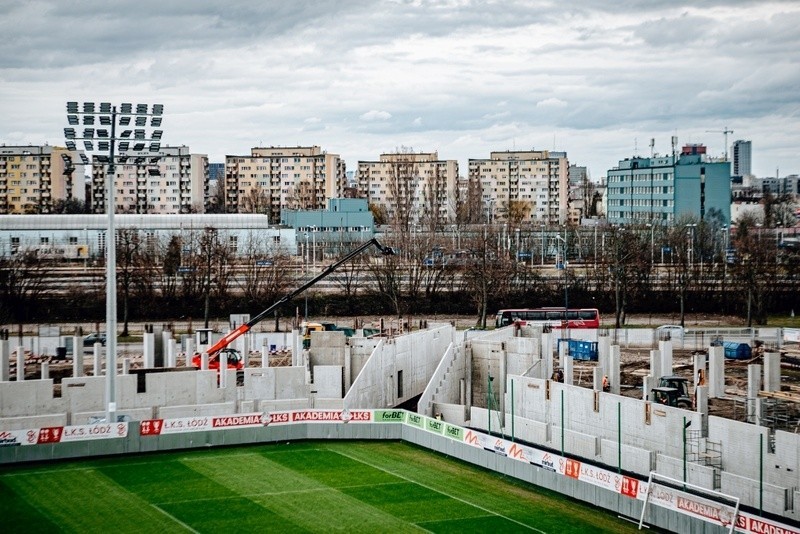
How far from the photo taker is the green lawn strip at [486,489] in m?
22.1

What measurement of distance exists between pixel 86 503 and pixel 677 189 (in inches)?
3435

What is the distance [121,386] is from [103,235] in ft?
152

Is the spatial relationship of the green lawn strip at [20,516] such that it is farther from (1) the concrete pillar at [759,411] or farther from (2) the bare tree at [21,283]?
(2) the bare tree at [21,283]

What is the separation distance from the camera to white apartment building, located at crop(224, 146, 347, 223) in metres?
126

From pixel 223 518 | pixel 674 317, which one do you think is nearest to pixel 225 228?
pixel 674 317

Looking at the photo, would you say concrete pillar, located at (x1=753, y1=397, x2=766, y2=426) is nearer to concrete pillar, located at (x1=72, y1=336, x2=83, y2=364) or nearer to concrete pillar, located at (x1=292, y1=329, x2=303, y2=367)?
concrete pillar, located at (x1=292, y1=329, x2=303, y2=367)

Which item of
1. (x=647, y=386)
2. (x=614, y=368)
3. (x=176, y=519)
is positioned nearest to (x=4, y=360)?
(x=176, y=519)

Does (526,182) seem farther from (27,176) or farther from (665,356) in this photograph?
(665,356)

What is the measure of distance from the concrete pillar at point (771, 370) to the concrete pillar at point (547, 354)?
299 inches

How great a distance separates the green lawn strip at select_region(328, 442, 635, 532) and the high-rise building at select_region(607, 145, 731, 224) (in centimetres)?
7460

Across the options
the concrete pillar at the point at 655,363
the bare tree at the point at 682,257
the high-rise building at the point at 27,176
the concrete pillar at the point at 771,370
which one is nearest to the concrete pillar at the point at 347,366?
the concrete pillar at the point at 655,363

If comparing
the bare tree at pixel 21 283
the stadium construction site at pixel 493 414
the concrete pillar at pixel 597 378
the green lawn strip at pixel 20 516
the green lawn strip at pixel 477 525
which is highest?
the bare tree at pixel 21 283

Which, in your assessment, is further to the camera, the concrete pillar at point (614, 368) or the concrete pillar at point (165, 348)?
the concrete pillar at point (165, 348)

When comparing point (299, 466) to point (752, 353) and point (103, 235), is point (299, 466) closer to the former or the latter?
point (752, 353)
